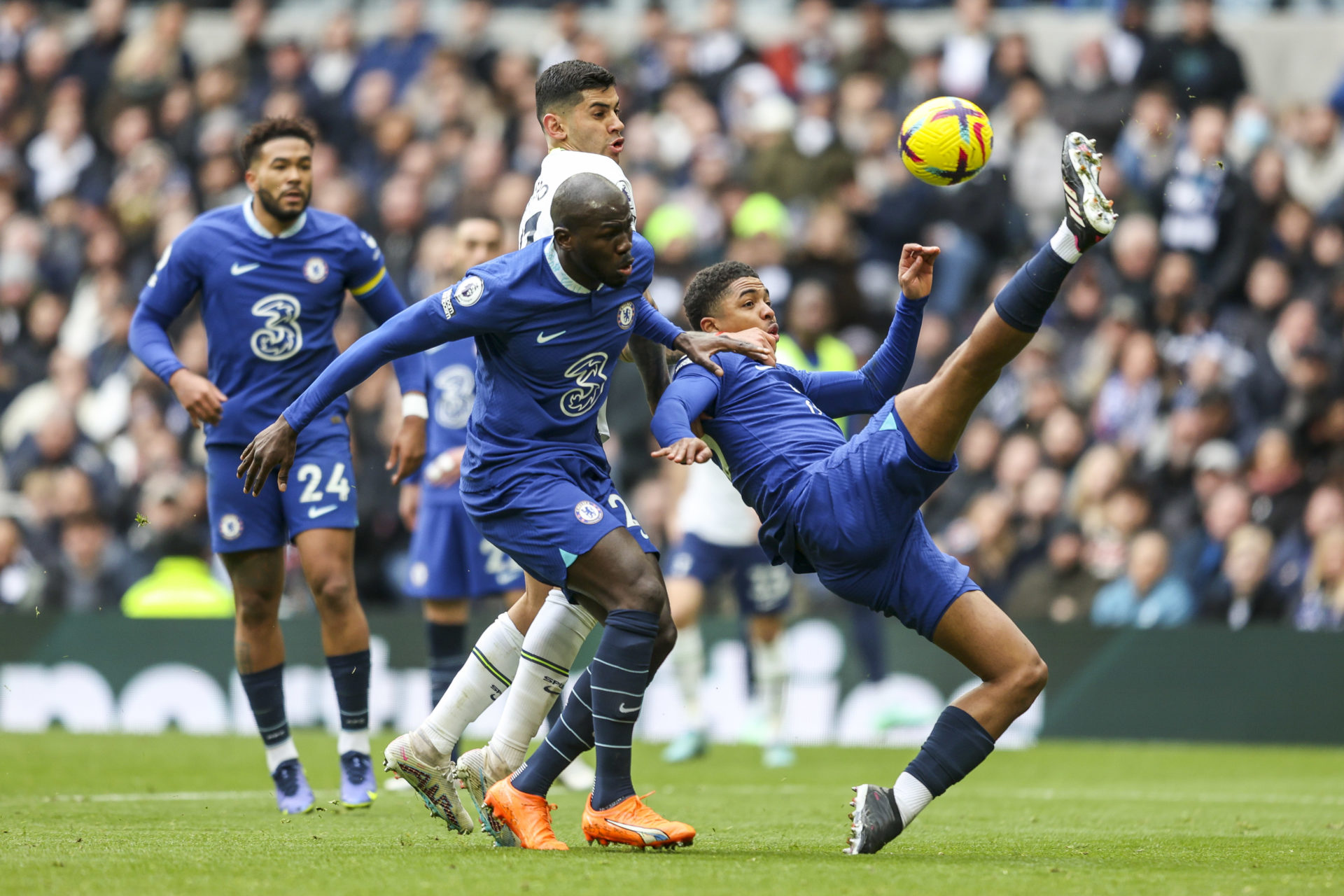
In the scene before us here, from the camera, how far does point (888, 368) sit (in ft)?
19.5

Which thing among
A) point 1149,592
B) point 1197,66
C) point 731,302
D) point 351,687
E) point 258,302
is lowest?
point 1149,592

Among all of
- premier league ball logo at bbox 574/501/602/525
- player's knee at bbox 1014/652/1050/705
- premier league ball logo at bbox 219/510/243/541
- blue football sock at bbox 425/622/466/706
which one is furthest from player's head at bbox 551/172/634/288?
blue football sock at bbox 425/622/466/706

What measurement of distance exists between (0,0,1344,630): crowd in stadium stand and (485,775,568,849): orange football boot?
18.3 feet

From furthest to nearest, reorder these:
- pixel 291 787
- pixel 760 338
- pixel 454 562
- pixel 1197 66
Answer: pixel 1197 66 < pixel 454 562 < pixel 291 787 < pixel 760 338

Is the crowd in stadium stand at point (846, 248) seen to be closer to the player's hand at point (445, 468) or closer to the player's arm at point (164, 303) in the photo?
the player's hand at point (445, 468)

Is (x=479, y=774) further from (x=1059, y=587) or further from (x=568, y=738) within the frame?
(x=1059, y=587)

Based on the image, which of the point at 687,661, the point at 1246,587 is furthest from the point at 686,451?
the point at 1246,587

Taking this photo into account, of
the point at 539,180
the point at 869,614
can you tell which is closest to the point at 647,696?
the point at 869,614

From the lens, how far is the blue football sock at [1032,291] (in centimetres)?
505

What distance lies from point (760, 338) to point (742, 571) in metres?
4.45

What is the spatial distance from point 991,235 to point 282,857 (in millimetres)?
9684

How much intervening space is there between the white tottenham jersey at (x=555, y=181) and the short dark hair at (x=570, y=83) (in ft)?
0.65

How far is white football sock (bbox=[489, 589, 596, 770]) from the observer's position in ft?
18.5

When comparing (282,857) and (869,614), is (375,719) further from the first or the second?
(282,857)
